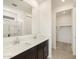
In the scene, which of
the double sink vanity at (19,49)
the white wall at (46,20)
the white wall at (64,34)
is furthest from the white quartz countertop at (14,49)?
the white wall at (64,34)

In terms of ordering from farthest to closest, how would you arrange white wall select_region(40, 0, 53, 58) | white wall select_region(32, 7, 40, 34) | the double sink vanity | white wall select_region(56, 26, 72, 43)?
white wall select_region(56, 26, 72, 43) < white wall select_region(40, 0, 53, 58) < white wall select_region(32, 7, 40, 34) < the double sink vanity

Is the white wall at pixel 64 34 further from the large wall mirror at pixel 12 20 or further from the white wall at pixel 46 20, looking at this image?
the large wall mirror at pixel 12 20

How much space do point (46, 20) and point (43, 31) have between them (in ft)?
1.95

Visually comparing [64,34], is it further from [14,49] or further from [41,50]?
[14,49]

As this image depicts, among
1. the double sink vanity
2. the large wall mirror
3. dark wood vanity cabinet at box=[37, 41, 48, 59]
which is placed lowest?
dark wood vanity cabinet at box=[37, 41, 48, 59]

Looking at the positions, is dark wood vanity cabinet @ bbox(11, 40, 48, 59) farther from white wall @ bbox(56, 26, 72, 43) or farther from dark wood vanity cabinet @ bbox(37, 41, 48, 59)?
white wall @ bbox(56, 26, 72, 43)

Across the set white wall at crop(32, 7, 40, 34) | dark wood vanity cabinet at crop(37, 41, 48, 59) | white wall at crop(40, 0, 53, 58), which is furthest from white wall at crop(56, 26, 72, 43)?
dark wood vanity cabinet at crop(37, 41, 48, 59)

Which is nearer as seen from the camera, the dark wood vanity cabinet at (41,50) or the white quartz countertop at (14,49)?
the white quartz countertop at (14,49)

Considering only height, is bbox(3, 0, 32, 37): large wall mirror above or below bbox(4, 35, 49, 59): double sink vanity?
above

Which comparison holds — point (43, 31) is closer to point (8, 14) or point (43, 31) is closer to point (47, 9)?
point (47, 9)

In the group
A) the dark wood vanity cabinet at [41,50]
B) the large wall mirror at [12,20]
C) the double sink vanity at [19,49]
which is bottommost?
the dark wood vanity cabinet at [41,50]

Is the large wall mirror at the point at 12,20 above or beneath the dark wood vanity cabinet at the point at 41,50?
above

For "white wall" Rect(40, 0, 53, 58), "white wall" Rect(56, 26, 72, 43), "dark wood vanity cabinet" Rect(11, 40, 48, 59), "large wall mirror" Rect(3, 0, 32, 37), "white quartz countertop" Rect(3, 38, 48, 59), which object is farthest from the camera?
"white wall" Rect(56, 26, 72, 43)

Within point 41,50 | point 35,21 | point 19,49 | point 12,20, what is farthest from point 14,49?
point 35,21
